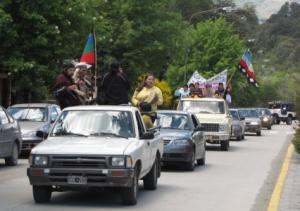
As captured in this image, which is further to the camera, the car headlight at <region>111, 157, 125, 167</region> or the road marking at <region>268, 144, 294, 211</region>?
the road marking at <region>268, 144, 294, 211</region>

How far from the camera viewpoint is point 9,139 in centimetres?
Answer: 1939

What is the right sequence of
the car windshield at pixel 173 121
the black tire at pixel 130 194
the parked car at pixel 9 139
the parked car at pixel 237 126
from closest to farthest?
the black tire at pixel 130 194
the parked car at pixel 9 139
the car windshield at pixel 173 121
the parked car at pixel 237 126

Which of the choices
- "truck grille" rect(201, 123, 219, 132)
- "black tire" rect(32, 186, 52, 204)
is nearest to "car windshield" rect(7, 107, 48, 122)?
"truck grille" rect(201, 123, 219, 132)

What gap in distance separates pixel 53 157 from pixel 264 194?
4.58m

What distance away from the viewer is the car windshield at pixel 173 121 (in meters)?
20.2

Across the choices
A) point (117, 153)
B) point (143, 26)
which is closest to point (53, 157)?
point (117, 153)

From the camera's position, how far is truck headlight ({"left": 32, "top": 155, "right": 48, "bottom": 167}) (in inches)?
473

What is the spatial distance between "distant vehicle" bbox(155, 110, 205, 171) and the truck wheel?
3873 millimetres

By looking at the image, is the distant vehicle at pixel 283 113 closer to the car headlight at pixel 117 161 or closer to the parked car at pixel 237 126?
the parked car at pixel 237 126

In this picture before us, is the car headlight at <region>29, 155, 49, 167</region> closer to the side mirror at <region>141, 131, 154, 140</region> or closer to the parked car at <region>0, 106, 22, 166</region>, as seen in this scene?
the side mirror at <region>141, 131, 154, 140</region>

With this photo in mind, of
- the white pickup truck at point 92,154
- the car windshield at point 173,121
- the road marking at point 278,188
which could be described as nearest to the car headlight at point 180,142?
the car windshield at point 173,121

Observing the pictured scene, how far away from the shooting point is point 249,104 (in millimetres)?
87875

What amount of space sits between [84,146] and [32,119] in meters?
11.4

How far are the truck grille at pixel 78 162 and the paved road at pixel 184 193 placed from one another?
67cm
